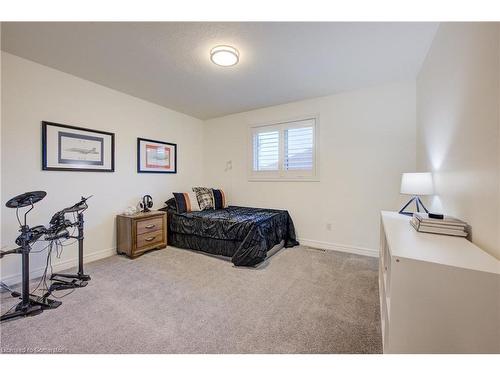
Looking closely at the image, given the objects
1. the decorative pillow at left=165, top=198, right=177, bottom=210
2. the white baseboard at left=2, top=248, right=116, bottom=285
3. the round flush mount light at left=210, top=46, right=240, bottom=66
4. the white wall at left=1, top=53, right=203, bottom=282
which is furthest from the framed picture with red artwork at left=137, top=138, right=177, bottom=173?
the round flush mount light at left=210, top=46, right=240, bottom=66

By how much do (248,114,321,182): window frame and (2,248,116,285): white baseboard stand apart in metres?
2.56

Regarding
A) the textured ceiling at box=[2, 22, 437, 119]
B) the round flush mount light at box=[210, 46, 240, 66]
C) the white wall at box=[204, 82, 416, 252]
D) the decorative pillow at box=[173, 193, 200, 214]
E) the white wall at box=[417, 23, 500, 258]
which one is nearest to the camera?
the white wall at box=[417, 23, 500, 258]

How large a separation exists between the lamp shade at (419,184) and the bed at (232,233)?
5.37 feet

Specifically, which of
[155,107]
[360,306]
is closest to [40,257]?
[155,107]

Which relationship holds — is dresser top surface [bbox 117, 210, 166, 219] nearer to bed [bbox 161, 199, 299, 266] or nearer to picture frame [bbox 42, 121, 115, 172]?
bed [bbox 161, 199, 299, 266]

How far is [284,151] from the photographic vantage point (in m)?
3.66

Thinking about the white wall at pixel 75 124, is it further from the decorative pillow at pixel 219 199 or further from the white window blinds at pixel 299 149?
the white window blinds at pixel 299 149

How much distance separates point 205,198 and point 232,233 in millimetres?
1184

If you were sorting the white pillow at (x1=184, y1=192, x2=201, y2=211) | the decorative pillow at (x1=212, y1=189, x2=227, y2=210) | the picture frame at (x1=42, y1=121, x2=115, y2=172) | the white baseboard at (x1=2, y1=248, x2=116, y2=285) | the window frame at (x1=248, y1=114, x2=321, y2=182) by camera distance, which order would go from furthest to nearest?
the decorative pillow at (x1=212, y1=189, x2=227, y2=210) < the white pillow at (x1=184, y1=192, x2=201, y2=211) < the window frame at (x1=248, y1=114, x2=321, y2=182) < the picture frame at (x1=42, y1=121, x2=115, y2=172) < the white baseboard at (x1=2, y1=248, x2=116, y2=285)

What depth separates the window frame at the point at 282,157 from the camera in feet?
11.0

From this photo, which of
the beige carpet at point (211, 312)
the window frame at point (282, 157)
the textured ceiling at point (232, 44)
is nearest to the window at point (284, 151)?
the window frame at point (282, 157)

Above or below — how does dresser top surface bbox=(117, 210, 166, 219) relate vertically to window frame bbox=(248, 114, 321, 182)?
below

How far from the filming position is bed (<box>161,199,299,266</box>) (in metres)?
2.64
